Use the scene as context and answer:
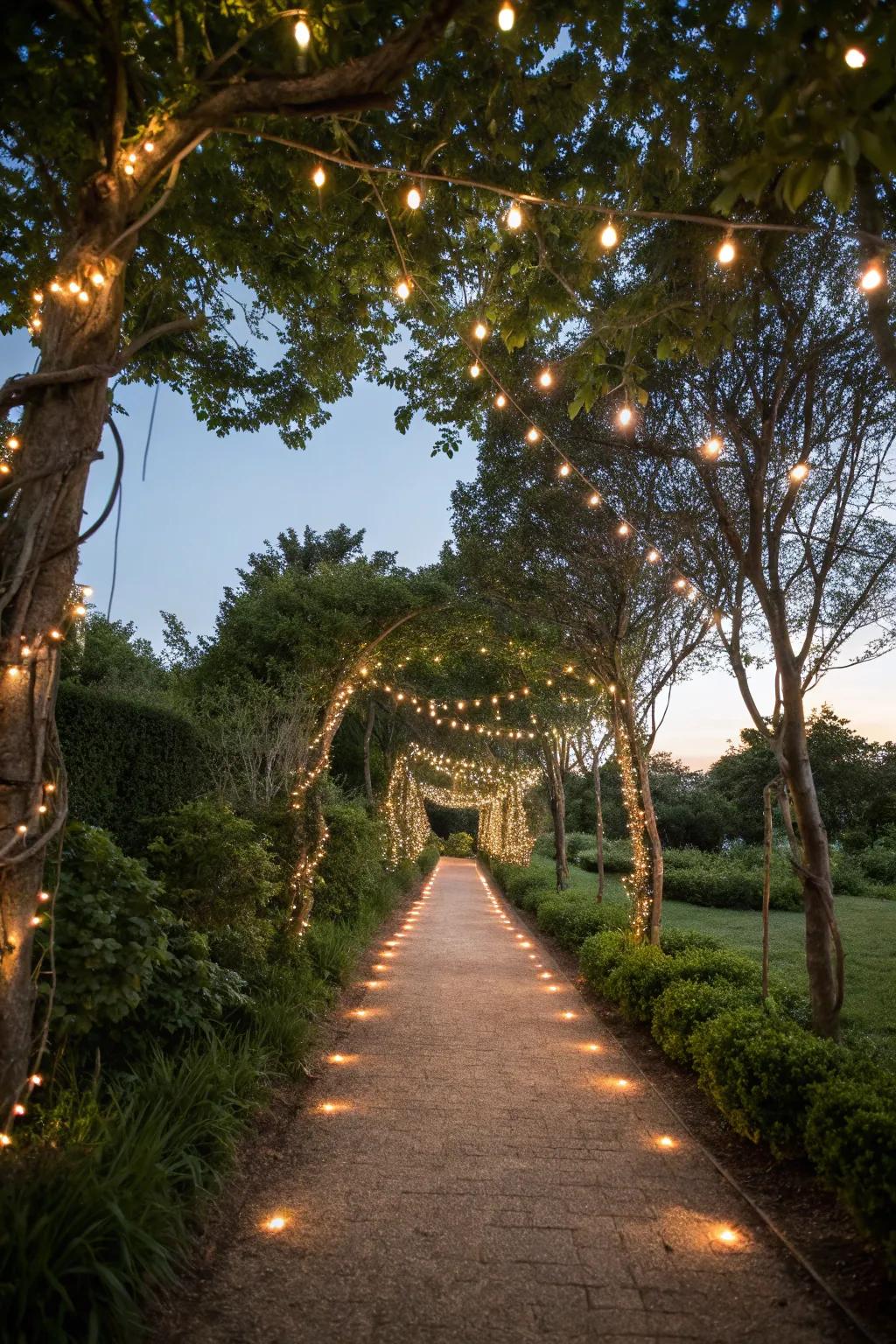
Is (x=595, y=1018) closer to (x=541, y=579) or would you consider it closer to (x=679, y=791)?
(x=541, y=579)

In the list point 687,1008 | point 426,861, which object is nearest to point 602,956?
point 687,1008

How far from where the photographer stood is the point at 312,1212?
3.13 metres

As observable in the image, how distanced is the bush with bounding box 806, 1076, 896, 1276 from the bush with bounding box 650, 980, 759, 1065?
4.60ft

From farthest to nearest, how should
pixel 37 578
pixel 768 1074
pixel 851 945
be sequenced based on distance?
pixel 851 945, pixel 768 1074, pixel 37 578

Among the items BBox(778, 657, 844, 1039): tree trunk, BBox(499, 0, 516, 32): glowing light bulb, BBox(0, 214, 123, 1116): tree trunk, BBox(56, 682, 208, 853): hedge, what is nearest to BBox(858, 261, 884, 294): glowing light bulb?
BBox(499, 0, 516, 32): glowing light bulb

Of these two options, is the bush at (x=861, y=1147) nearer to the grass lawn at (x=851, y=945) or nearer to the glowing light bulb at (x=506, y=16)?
the grass lawn at (x=851, y=945)

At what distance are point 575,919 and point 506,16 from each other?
30.6 feet

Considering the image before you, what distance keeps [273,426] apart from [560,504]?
3387mm

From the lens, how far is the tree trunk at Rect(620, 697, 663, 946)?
7.50 meters

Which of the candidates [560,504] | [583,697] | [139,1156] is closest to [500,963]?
[583,697]

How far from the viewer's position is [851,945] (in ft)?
36.5

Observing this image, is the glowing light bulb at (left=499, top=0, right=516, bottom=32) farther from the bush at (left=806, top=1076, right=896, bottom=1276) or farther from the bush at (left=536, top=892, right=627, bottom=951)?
the bush at (left=536, top=892, right=627, bottom=951)

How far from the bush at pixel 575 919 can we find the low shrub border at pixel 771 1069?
6.52 feet

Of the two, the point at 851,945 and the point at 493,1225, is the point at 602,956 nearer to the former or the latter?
the point at 493,1225
